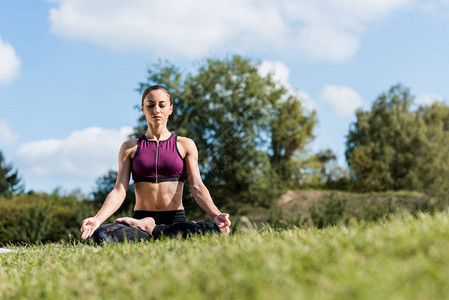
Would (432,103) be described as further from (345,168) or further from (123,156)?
(123,156)

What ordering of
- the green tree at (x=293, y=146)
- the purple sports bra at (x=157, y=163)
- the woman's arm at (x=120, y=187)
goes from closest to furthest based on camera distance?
1. the woman's arm at (x=120, y=187)
2. the purple sports bra at (x=157, y=163)
3. the green tree at (x=293, y=146)

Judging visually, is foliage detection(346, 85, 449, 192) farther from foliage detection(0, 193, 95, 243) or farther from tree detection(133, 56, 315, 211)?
foliage detection(0, 193, 95, 243)

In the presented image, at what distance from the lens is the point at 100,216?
538 cm

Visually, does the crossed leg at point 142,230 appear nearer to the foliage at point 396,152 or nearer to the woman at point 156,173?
the woman at point 156,173

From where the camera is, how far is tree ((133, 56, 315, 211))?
109ft

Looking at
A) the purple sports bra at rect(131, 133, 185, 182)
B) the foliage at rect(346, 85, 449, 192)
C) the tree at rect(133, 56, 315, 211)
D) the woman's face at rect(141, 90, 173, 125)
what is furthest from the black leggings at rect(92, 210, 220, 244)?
the foliage at rect(346, 85, 449, 192)

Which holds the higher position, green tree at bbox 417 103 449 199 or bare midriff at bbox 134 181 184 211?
green tree at bbox 417 103 449 199

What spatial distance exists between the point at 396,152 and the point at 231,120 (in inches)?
915

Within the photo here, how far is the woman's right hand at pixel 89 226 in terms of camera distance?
5094 mm

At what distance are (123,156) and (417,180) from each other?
44.7m

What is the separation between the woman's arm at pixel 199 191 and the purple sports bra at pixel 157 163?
0.12 metres

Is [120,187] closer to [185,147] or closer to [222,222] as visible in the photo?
[185,147]

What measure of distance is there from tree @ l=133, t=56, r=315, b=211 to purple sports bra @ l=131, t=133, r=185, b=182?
2578cm

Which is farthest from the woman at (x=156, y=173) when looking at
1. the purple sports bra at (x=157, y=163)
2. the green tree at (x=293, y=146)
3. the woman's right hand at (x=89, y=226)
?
the green tree at (x=293, y=146)
